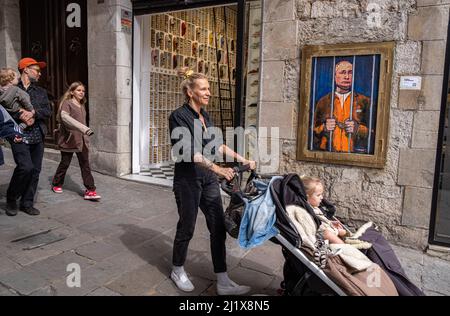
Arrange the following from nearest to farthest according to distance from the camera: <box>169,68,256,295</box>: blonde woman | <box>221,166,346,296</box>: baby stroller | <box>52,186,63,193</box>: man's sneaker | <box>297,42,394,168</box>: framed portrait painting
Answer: <box>221,166,346,296</box>: baby stroller < <box>169,68,256,295</box>: blonde woman < <box>297,42,394,168</box>: framed portrait painting < <box>52,186,63,193</box>: man's sneaker

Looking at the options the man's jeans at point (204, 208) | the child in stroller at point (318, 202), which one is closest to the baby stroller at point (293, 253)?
the man's jeans at point (204, 208)

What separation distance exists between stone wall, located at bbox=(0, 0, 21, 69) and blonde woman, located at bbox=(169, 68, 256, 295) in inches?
260

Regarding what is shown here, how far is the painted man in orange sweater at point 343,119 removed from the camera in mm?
4520

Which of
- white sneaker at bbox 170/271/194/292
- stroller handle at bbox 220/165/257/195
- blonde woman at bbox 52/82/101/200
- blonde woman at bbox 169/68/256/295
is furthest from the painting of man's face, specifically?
blonde woman at bbox 52/82/101/200

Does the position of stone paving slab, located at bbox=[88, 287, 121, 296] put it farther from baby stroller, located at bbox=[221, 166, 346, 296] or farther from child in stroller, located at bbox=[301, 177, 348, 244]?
child in stroller, located at bbox=[301, 177, 348, 244]

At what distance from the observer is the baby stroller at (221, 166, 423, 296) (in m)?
2.46

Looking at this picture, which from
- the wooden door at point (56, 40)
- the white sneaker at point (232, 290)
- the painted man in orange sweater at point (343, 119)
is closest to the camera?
the white sneaker at point (232, 290)

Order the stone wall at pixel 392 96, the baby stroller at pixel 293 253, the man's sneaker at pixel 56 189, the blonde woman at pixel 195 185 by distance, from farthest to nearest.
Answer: the man's sneaker at pixel 56 189 → the stone wall at pixel 392 96 → the blonde woman at pixel 195 185 → the baby stroller at pixel 293 253

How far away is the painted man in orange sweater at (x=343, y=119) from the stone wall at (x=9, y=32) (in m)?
6.73

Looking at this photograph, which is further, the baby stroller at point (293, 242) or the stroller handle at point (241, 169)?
the stroller handle at point (241, 169)

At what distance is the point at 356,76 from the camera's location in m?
4.50

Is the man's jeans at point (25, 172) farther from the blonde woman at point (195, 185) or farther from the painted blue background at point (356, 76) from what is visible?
the painted blue background at point (356, 76)
